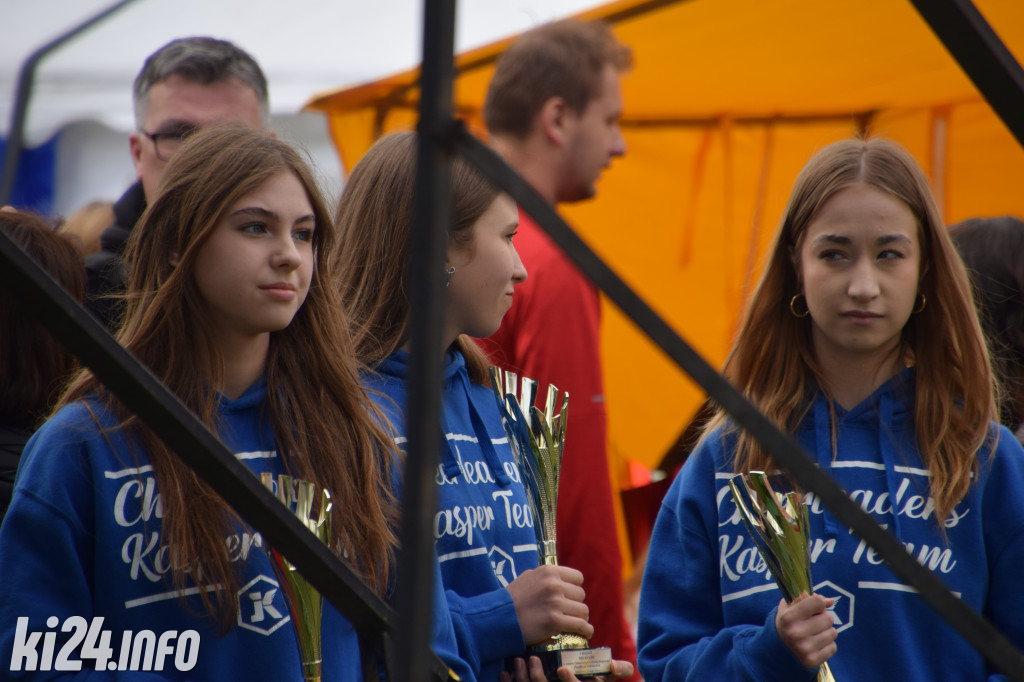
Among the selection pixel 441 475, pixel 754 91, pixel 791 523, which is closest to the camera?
pixel 791 523

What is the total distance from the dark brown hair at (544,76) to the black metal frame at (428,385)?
83.4 inches

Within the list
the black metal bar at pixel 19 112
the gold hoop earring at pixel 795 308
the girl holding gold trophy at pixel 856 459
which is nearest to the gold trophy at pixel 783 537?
the girl holding gold trophy at pixel 856 459

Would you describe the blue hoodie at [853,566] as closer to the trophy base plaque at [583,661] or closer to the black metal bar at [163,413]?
the trophy base plaque at [583,661]

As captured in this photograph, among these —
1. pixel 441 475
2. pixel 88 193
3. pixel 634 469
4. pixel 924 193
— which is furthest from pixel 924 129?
pixel 88 193

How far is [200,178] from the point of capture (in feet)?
5.99

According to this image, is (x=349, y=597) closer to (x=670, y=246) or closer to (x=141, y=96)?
(x=141, y=96)

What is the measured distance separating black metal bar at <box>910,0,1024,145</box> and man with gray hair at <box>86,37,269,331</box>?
73.5 inches

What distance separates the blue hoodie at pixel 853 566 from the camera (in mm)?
1778

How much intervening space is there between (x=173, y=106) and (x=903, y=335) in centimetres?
168

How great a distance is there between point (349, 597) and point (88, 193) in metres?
5.94

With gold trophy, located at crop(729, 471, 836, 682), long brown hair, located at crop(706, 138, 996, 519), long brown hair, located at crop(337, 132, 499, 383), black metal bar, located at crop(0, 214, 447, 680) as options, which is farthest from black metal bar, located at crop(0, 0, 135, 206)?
black metal bar, located at crop(0, 214, 447, 680)

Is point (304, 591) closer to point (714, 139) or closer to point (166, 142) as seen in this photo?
point (166, 142)

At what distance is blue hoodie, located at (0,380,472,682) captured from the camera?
4.88 feet

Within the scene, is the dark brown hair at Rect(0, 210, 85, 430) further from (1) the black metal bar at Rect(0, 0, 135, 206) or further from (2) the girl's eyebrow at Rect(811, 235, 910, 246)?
(1) the black metal bar at Rect(0, 0, 135, 206)
